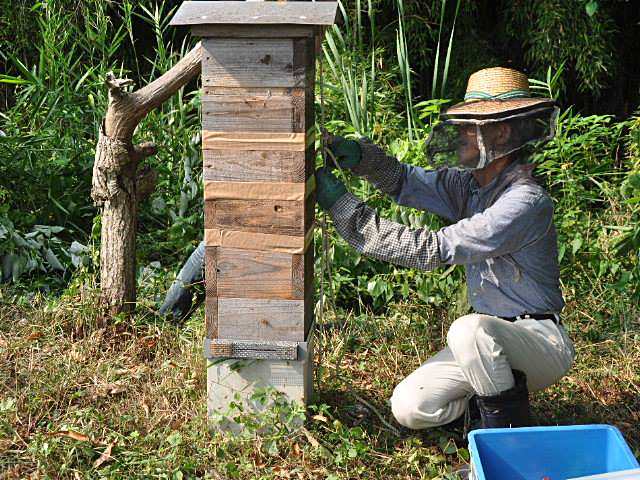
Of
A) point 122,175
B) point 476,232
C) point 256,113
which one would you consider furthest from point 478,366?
point 122,175

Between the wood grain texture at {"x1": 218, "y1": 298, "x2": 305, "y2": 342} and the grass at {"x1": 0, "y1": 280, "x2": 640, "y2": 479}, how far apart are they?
0.65 feet

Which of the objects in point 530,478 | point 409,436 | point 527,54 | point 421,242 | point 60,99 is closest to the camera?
point 530,478

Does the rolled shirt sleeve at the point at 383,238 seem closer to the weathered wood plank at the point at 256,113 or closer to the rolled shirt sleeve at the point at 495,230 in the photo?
the rolled shirt sleeve at the point at 495,230

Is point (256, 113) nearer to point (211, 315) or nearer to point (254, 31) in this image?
point (254, 31)

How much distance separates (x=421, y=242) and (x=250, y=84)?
0.79 metres

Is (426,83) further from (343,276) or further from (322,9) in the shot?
(322,9)

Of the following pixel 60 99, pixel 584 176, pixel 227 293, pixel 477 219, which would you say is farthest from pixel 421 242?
pixel 60 99

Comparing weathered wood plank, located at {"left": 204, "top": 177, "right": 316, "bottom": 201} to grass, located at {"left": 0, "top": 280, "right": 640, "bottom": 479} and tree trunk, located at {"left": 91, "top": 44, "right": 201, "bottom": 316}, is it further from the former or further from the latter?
tree trunk, located at {"left": 91, "top": 44, "right": 201, "bottom": 316}

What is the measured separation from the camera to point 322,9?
8.90ft

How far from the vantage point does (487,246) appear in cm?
290

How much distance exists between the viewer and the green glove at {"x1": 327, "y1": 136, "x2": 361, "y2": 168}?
316 cm

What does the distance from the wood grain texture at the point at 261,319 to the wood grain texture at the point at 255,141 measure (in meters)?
0.54

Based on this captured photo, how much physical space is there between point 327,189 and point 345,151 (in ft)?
0.85

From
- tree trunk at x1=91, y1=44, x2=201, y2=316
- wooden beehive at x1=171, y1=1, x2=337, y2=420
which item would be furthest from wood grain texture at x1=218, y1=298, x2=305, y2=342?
tree trunk at x1=91, y1=44, x2=201, y2=316
